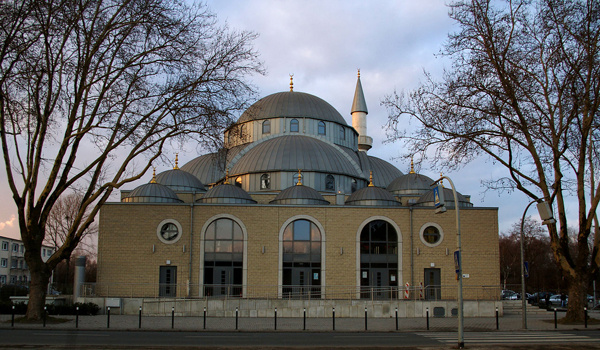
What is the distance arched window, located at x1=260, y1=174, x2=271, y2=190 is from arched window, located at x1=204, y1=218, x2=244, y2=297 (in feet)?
24.0

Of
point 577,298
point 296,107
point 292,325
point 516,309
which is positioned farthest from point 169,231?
point 577,298

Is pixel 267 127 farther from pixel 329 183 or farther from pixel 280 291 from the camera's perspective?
pixel 280 291

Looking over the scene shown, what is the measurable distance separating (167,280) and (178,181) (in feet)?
34.0

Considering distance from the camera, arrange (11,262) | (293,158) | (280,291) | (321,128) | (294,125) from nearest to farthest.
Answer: (280,291)
(293,158)
(294,125)
(321,128)
(11,262)

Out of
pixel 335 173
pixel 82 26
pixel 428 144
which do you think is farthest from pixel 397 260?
pixel 82 26

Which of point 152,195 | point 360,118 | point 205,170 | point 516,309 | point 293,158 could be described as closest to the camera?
point 516,309

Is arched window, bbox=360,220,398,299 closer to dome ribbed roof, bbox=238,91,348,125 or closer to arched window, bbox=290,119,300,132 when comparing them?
arched window, bbox=290,119,300,132

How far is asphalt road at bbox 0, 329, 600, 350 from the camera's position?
16859mm

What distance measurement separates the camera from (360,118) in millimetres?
61312

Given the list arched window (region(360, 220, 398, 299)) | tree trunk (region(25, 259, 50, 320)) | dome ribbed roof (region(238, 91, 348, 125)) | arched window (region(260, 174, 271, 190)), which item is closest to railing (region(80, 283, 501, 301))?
arched window (region(360, 220, 398, 299))

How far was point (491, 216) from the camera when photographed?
38156 mm

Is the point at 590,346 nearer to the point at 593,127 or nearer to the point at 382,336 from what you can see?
the point at 382,336

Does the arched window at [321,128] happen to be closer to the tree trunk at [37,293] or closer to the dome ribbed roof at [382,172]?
the dome ribbed roof at [382,172]

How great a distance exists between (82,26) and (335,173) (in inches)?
967
